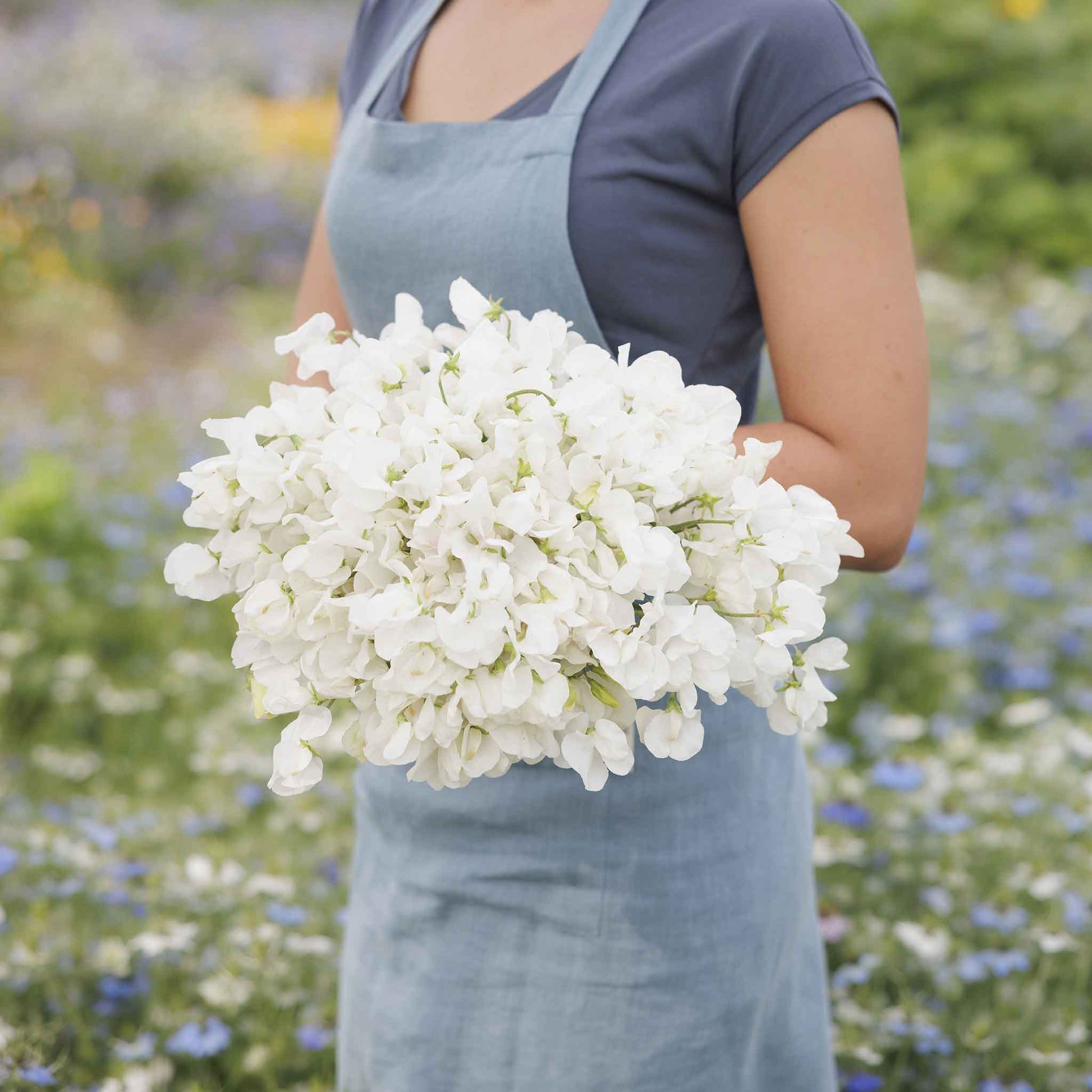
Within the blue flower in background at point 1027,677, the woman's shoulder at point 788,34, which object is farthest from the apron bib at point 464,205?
the blue flower in background at point 1027,677

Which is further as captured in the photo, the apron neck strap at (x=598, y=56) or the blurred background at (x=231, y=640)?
the blurred background at (x=231, y=640)

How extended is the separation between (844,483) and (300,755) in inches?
21.3

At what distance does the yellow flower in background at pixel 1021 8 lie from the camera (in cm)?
680

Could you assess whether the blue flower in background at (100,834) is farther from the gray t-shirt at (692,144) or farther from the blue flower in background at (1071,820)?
the blue flower in background at (1071,820)

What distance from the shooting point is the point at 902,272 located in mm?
1080

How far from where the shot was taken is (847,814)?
2242mm

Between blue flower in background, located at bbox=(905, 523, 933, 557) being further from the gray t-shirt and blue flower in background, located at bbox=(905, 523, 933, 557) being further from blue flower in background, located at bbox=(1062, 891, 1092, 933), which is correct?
the gray t-shirt

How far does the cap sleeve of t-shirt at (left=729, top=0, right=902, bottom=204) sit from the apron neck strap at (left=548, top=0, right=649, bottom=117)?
13 centimetres

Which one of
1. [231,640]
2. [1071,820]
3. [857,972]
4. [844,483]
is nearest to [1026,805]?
[1071,820]

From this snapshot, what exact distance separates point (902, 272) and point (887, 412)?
126 mm

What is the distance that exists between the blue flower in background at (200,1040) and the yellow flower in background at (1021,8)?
6.95 m

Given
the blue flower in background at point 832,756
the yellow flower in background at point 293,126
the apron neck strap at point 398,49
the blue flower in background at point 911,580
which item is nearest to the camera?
the apron neck strap at point 398,49

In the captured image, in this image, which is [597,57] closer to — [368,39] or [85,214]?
[368,39]

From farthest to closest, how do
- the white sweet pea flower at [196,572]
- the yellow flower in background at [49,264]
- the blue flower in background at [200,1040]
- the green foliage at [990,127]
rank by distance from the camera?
the green foliage at [990,127] < the yellow flower in background at [49,264] < the blue flower in background at [200,1040] < the white sweet pea flower at [196,572]
